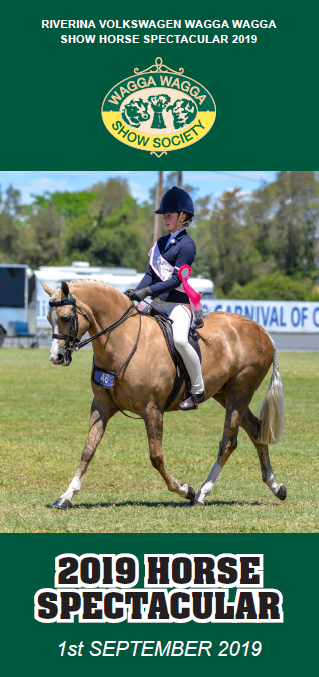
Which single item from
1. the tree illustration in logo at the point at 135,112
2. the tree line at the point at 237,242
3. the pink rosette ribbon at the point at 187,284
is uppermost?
the tree illustration in logo at the point at 135,112

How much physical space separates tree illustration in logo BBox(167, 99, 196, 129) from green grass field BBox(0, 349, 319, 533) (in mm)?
4143

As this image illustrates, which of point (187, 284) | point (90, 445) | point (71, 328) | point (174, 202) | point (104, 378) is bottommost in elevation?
point (90, 445)

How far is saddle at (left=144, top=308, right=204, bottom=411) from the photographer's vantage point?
6668mm

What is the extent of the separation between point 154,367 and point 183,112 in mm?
3943

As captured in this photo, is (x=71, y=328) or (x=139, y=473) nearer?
(x=71, y=328)

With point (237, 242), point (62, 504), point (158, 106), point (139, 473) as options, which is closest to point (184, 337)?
point (62, 504)

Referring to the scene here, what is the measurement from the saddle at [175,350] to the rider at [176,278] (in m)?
0.06

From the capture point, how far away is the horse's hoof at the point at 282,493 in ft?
23.1

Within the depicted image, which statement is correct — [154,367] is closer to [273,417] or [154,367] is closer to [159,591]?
[273,417]

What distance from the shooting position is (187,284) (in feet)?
22.1

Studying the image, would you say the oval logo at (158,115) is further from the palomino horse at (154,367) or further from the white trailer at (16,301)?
the white trailer at (16,301)

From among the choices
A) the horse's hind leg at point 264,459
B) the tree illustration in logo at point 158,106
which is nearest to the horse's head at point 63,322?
the horse's hind leg at point 264,459

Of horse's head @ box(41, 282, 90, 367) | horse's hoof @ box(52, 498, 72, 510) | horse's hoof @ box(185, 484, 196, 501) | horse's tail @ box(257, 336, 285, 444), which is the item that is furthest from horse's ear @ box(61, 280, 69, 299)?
horse's tail @ box(257, 336, 285, 444)

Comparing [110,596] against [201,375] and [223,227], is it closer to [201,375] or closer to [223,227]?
[201,375]
